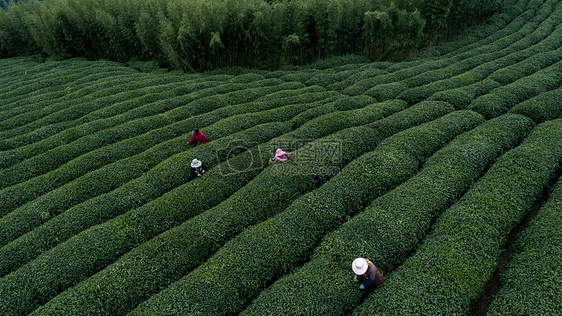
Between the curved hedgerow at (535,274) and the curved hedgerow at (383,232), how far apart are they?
2481 mm

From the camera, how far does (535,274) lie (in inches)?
302

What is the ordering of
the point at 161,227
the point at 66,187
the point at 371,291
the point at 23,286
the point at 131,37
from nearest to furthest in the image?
1. the point at 371,291
2. the point at 23,286
3. the point at 161,227
4. the point at 66,187
5. the point at 131,37

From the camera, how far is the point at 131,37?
1307 inches

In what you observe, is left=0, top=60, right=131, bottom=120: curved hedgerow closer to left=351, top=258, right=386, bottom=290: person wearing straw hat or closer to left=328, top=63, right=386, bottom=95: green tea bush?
left=328, top=63, right=386, bottom=95: green tea bush

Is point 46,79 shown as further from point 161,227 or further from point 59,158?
point 161,227

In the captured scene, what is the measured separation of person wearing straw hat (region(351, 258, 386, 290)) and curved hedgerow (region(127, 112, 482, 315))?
2.15 metres

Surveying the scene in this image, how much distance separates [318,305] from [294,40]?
2607 centimetres

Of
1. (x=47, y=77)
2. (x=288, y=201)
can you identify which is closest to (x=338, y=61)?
(x=288, y=201)

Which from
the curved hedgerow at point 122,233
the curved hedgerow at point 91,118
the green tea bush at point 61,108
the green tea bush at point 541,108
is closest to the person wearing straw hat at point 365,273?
the curved hedgerow at point 122,233

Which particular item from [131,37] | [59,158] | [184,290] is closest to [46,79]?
[131,37]

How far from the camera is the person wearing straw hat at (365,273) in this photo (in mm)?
7488

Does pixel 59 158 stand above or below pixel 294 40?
below

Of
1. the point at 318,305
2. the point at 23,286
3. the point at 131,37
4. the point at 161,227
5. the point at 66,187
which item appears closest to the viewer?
the point at 318,305

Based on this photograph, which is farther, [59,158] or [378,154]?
[59,158]
